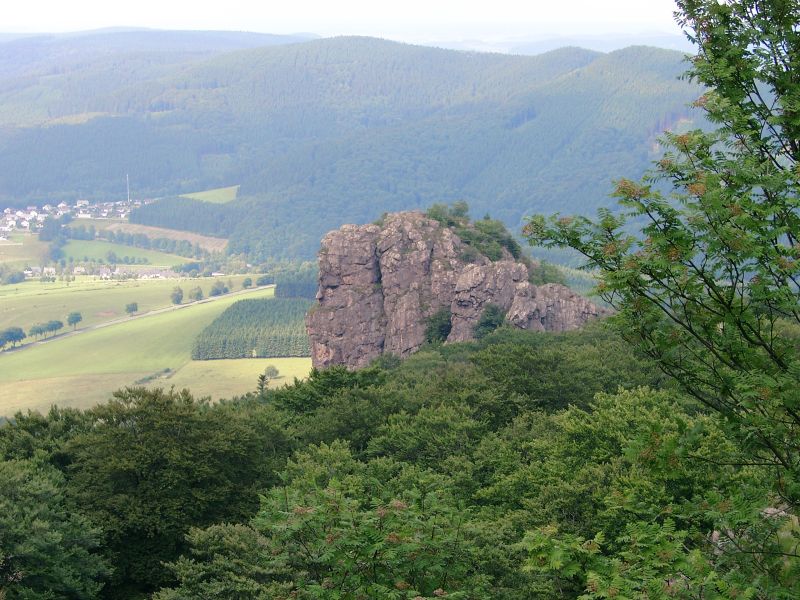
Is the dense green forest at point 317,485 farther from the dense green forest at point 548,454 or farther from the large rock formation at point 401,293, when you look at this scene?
the large rock formation at point 401,293

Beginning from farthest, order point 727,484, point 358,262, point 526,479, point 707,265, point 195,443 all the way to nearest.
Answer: point 358,262
point 195,443
point 526,479
point 727,484
point 707,265

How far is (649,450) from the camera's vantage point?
1556 centimetres

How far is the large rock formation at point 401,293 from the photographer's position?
348 feet

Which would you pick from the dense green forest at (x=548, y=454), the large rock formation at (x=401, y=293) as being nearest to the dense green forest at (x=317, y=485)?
the dense green forest at (x=548, y=454)

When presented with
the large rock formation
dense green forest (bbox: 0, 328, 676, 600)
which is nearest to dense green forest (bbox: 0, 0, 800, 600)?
dense green forest (bbox: 0, 328, 676, 600)

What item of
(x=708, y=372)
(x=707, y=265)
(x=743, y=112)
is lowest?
(x=708, y=372)

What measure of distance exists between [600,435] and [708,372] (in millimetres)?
24372

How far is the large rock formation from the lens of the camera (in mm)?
106125

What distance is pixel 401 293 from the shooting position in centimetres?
10812

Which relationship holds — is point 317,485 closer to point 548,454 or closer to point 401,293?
point 548,454

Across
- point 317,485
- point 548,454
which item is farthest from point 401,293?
point 317,485

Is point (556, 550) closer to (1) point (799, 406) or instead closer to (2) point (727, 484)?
(2) point (727, 484)

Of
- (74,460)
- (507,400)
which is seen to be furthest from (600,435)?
(74,460)

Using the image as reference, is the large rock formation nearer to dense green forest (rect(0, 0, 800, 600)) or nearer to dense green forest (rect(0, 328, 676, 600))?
dense green forest (rect(0, 0, 800, 600))
